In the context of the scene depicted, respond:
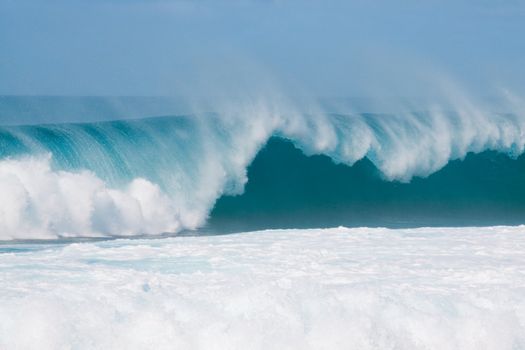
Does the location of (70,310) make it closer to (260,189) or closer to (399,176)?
(260,189)

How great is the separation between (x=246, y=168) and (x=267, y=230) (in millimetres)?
6928

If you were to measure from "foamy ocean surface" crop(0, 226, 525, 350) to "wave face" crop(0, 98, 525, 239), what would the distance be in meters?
4.80

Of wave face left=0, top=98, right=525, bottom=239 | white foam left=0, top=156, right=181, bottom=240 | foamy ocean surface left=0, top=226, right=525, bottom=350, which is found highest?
wave face left=0, top=98, right=525, bottom=239

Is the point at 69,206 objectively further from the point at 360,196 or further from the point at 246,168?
the point at 360,196

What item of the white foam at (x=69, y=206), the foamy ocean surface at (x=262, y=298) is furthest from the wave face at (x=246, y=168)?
the foamy ocean surface at (x=262, y=298)

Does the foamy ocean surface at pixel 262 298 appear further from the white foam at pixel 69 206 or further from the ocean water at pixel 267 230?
the white foam at pixel 69 206

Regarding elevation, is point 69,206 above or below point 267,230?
above

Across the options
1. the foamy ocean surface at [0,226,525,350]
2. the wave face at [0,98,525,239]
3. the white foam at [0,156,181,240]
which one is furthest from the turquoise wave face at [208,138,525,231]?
the foamy ocean surface at [0,226,525,350]

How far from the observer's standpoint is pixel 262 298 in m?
6.61

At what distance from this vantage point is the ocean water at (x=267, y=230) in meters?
6.28

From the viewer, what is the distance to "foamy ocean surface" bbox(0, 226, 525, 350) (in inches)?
239

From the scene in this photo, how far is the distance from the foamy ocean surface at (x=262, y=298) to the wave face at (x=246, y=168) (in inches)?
189

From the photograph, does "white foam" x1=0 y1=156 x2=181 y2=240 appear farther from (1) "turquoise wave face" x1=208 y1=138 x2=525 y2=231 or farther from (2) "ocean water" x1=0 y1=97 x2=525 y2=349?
(1) "turquoise wave face" x1=208 y1=138 x2=525 y2=231

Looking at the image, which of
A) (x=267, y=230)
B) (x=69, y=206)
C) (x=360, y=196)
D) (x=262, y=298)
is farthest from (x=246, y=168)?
(x=262, y=298)
